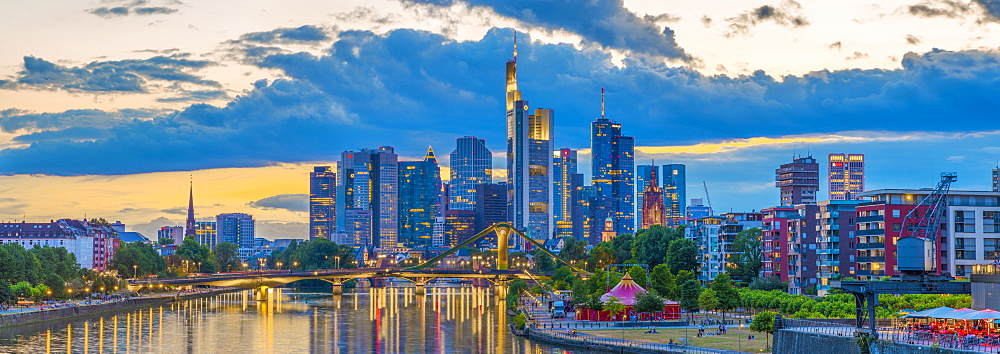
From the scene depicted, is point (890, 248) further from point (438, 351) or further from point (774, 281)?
point (438, 351)

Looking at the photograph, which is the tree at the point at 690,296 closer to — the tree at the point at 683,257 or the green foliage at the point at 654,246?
the tree at the point at 683,257

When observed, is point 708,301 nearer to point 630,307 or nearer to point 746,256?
point 630,307

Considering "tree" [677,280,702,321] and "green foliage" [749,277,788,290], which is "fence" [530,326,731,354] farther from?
"green foliage" [749,277,788,290]

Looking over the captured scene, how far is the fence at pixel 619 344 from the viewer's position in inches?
2694

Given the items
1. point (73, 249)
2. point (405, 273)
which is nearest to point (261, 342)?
point (405, 273)

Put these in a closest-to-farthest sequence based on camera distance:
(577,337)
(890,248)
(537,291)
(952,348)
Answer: (952,348), (577,337), (890,248), (537,291)

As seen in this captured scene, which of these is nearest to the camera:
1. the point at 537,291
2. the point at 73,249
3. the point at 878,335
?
the point at 878,335

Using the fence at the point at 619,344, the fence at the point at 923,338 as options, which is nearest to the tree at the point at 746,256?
the fence at the point at 619,344

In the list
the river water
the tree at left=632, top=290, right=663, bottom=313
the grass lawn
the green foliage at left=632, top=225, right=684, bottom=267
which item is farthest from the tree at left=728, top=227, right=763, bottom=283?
the grass lawn

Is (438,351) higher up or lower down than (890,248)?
lower down

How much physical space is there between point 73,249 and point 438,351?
412 ft

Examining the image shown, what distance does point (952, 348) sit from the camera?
45.1 meters

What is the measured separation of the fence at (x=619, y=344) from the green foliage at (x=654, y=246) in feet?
233

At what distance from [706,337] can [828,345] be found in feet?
80.8
